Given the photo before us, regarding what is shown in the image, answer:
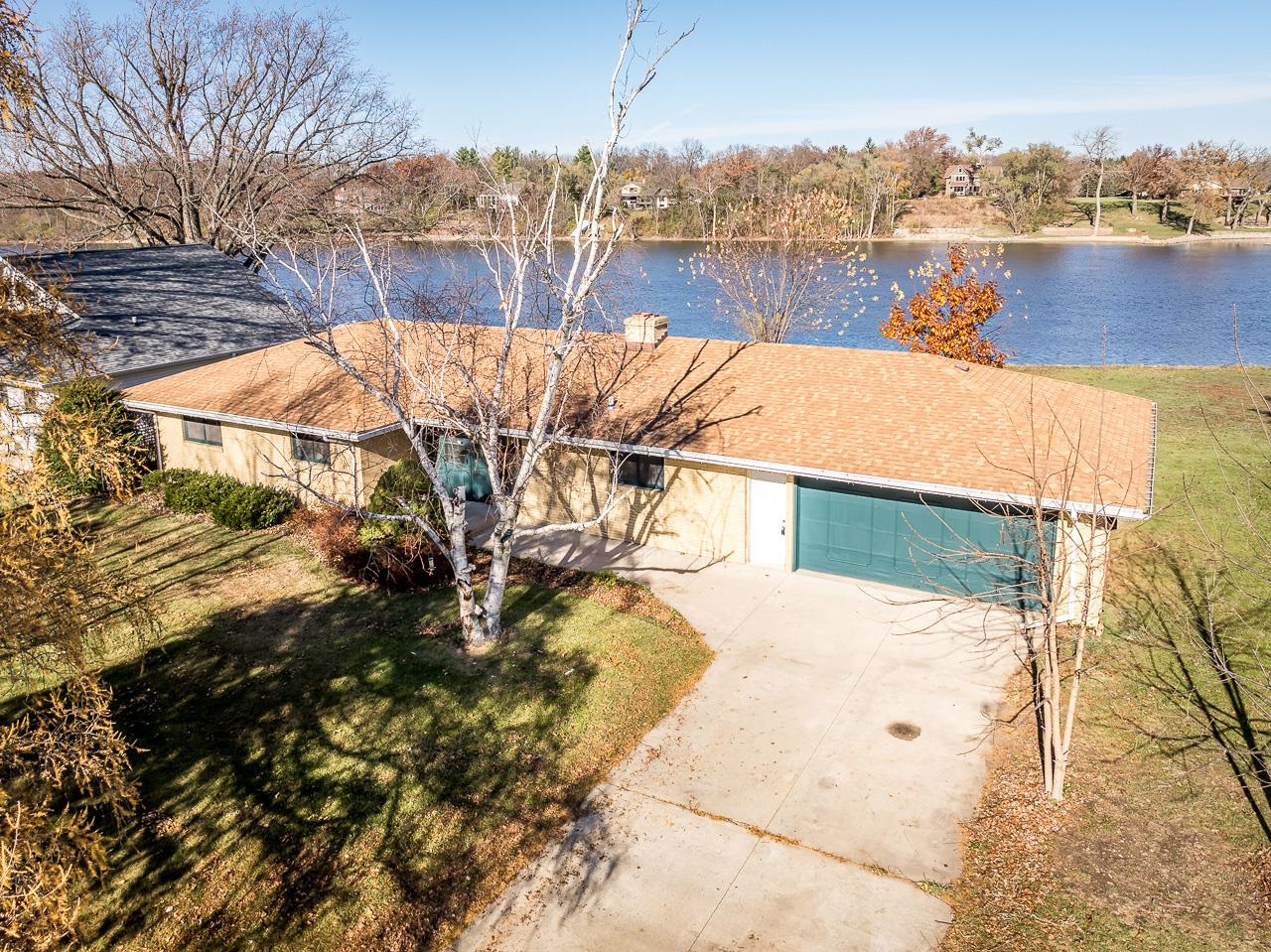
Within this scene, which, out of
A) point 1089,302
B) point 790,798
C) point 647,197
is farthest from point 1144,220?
point 790,798

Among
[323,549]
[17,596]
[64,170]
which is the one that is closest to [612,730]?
[17,596]

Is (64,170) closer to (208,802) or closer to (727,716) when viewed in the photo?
(208,802)

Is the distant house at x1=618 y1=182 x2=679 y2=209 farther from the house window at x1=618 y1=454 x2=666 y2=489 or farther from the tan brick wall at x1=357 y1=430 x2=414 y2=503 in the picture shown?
the house window at x1=618 y1=454 x2=666 y2=489

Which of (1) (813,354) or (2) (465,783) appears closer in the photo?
(2) (465,783)

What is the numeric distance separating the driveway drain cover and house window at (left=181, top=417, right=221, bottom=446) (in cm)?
1731

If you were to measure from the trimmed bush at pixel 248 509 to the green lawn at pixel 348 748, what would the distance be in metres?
2.20

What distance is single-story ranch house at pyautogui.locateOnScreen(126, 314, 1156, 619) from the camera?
48.3 ft

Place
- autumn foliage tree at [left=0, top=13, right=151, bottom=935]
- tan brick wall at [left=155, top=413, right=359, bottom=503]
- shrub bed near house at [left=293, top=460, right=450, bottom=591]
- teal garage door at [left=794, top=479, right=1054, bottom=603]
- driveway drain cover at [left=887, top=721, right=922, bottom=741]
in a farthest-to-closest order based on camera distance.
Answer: tan brick wall at [left=155, top=413, right=359, bottom=503]
shrub bed near house at [left=293, top=460, right=450, bottom=591]
teal garage door at [left=794, top=479, right=1054, bottom=603]
driveway drain cover at [left=887, top=721, right=922, bottom=741]
autumn foliage tree at [left=0, top=13, right=151, bottom=935]

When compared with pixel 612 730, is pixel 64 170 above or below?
above

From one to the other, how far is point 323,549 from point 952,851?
13.2 m

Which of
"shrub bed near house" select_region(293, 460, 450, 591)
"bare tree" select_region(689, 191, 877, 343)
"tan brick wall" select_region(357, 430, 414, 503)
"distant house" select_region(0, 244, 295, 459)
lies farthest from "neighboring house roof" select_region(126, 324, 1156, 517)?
"bare tree" select_region(689, 191, 877, 343)

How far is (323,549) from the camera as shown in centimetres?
1788

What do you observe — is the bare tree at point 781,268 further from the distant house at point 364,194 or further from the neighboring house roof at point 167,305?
the distant house at point 364,194

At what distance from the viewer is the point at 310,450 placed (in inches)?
790
